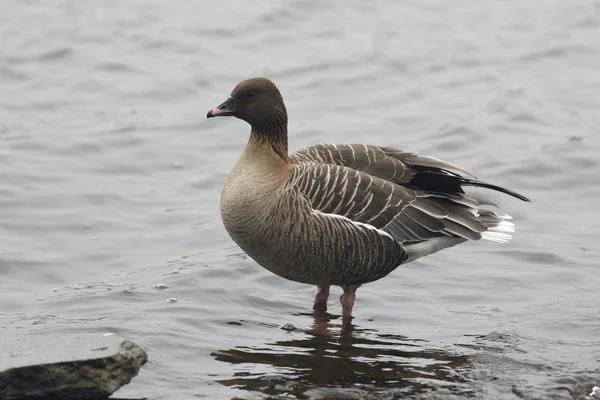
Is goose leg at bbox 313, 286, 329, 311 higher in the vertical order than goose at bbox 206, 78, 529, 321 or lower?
lower

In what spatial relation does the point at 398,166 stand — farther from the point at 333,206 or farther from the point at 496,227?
the point at 496,227

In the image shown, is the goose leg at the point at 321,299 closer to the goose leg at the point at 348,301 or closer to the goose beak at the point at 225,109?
the goose leg at the point at 348,301

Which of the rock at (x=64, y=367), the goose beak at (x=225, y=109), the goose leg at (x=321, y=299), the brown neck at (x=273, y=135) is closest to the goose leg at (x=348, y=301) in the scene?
the goose leg at (x=321, y=299)

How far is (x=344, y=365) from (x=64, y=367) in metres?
2.45

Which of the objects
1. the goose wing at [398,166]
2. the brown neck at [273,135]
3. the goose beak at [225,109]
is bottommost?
the goose wing at [398,166]

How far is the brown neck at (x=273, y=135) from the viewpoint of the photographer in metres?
9.14

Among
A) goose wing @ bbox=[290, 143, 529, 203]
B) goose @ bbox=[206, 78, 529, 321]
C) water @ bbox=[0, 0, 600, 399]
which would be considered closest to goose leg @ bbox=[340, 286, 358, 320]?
goose @ bbox=[206, 78, 529, 321]

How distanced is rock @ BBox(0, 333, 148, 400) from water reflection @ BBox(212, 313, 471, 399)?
1.03 m

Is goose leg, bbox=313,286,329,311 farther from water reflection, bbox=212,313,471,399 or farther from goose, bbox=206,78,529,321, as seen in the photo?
water reflection, bbox=212,313,471,399

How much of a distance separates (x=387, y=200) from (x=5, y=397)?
3.92 m

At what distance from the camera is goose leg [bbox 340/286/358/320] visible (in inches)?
369

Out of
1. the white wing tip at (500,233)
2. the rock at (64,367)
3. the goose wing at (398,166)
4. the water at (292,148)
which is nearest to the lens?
the rock at (64,367)

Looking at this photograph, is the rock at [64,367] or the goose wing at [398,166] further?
the goose wing at [398,166]

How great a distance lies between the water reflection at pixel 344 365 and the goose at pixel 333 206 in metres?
0.62
